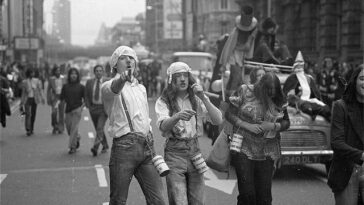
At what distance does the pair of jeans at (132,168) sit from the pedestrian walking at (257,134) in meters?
0.88

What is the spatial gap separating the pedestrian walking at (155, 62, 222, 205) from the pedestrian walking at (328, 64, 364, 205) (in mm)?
1101

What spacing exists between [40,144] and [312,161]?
300 inches

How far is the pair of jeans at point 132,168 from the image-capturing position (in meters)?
5.86

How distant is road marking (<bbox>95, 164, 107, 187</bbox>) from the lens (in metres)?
10.3

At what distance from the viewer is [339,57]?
3098cm

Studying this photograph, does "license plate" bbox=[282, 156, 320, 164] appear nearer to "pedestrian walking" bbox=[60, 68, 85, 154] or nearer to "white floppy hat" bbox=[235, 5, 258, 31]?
"white floppy hat" bbox=[235, 5, 258, 31]

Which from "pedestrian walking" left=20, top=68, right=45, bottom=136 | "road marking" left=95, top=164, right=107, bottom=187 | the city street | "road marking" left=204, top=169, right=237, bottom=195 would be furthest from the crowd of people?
"pedestrian walking" left=20, top=68, right=45, bottom=136

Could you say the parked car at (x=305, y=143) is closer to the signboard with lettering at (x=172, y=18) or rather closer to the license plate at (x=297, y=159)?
the license plate at (x=297, y=159)

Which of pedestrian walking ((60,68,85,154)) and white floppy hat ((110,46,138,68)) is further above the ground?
white floppy hat ((110,46,138,68))

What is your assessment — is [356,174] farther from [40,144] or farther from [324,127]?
[40,144]

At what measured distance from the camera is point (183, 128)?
6.06 meters

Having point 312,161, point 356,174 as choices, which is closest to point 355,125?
point 356,174

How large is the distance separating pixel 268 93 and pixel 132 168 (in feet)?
5.10

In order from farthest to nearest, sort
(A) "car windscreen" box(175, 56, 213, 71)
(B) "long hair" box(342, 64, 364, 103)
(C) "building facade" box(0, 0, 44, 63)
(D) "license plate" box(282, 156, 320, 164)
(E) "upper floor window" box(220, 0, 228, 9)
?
(E) "upper floor window" box(220, 0, 228, 9) → (C) "building facade" box(0, 0, 44, 63) → (A) "car windscreen" box(175, 56, 213, 71) → (D) "license plate" box(282, 156, 320, 164) → (B) "long hair" box(342, 64, 364, 103)
